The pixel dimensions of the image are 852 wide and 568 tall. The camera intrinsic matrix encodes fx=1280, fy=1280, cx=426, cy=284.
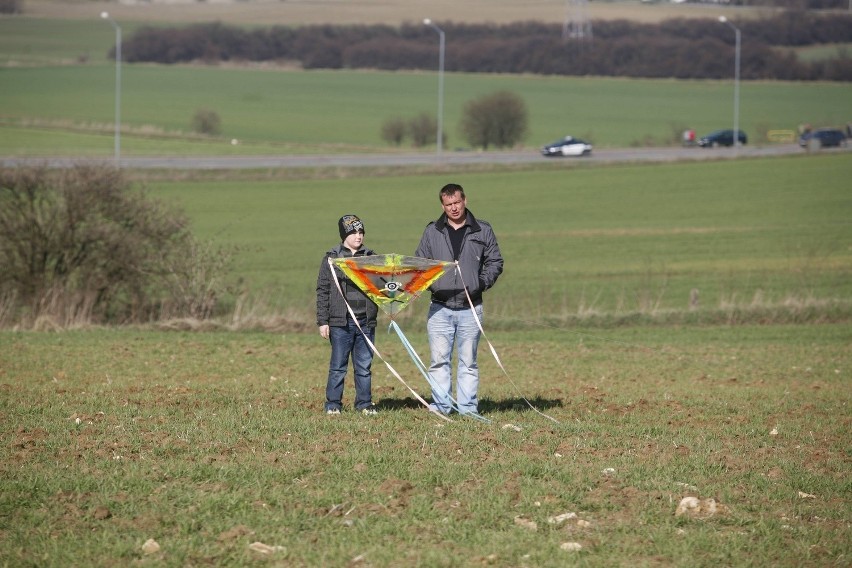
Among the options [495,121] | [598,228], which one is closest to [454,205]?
[598,228]

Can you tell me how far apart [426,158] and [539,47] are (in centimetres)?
6638

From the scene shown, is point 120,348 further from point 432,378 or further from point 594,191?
point 594,191

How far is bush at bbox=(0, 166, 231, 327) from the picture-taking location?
27.4 m

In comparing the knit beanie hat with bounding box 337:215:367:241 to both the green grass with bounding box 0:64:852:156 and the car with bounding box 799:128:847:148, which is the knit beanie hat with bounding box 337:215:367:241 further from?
the car with bounding box 799:128:847:148

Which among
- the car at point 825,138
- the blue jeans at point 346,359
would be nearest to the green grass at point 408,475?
the blue jeans at point 346,359

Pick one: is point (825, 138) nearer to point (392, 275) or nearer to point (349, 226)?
point (392, 275)

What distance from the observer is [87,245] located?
90.5ft

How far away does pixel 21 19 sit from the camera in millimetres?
158625

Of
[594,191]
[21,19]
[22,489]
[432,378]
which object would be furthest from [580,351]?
[21,19]

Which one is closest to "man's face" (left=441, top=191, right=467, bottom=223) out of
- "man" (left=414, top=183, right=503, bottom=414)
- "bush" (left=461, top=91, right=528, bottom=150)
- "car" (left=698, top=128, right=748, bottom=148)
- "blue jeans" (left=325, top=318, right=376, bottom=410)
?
"man" (left=414, top=183, right=503, bottom=414)

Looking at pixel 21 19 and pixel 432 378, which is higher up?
pixel 21 19

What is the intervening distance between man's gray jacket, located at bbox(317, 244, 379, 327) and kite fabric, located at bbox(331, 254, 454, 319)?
0.11m

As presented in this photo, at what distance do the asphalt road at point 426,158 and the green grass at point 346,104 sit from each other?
6999mm

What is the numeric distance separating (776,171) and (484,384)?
1988 inches
